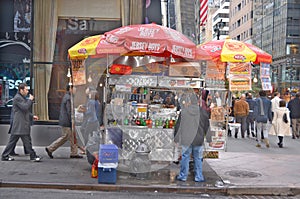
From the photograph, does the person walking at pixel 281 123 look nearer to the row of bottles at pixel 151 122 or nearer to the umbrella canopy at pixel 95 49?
the row of bottles at pixel 151 122

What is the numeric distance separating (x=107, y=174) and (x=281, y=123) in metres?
→ 7.30

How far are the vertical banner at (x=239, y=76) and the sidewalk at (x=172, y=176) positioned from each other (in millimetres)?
1958

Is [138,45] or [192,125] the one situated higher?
[138,45]

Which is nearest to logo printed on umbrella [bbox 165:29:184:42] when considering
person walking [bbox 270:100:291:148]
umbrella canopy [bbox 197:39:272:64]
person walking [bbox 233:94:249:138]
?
umbrella canopy [bbox 197:39:272:64]

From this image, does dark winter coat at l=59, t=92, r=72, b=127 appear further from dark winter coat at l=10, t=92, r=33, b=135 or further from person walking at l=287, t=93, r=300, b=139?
person walking at l=287, t=93, r=300, b=139

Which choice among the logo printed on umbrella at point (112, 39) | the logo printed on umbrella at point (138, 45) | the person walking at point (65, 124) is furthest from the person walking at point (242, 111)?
the logo printed on umbrella at point (112, 39)

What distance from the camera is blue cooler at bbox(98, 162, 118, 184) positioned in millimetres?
6957

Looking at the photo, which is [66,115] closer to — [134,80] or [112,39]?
[134,80]

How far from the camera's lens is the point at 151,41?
707 centimetres

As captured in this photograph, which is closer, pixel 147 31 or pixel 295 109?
pixel 147 31

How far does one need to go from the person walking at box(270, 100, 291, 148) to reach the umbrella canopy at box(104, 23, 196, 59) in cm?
594

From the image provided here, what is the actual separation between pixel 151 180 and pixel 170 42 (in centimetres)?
281

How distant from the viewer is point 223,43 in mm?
8875

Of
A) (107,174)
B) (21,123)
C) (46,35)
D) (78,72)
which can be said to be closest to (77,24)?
(46,35)
